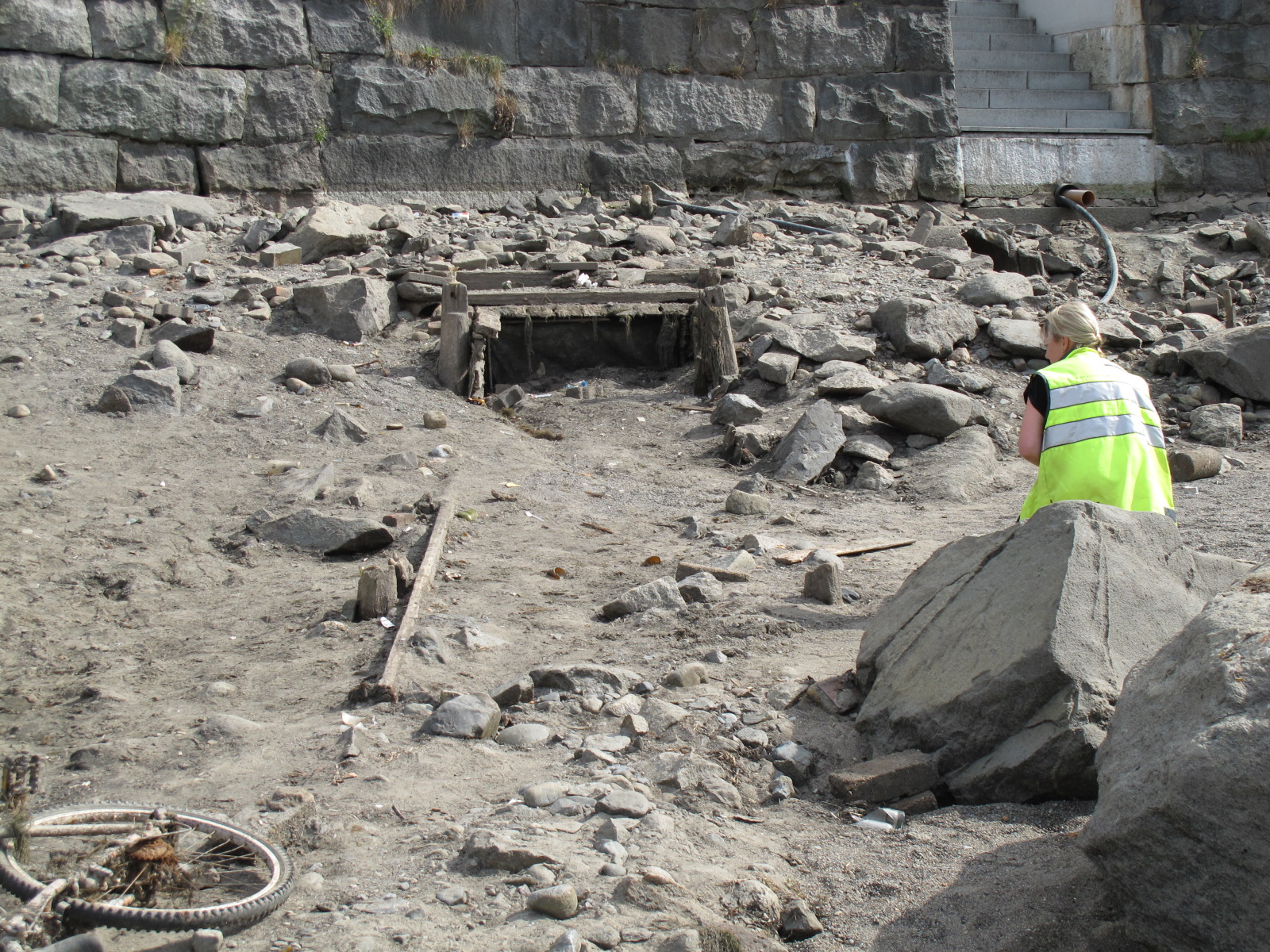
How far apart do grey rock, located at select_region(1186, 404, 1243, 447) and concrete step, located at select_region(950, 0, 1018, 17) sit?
786 centimetres

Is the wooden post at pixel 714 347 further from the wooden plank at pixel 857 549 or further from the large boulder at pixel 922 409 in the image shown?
the wooden plank at pixel 857 549

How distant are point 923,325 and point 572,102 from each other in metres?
4.91

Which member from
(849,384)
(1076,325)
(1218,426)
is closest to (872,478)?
(849,384)

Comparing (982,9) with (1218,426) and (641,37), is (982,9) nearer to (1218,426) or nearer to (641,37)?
(641,37)

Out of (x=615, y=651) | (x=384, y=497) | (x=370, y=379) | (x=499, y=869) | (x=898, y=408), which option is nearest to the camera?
(x=499, y=869)

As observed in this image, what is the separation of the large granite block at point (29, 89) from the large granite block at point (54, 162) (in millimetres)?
105

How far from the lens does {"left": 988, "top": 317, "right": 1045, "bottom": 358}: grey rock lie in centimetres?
815

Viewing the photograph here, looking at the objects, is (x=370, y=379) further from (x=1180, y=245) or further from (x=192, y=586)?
(x=1180, y=245)

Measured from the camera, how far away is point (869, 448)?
6738mm

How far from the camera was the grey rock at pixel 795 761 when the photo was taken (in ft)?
10.3

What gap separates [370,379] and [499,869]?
5.37 metres

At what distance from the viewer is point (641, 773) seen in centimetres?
306

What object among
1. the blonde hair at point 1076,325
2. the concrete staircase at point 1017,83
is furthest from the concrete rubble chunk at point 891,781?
the concrete staircase at point 1017,83

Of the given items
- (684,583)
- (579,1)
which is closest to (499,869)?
(684,583)
